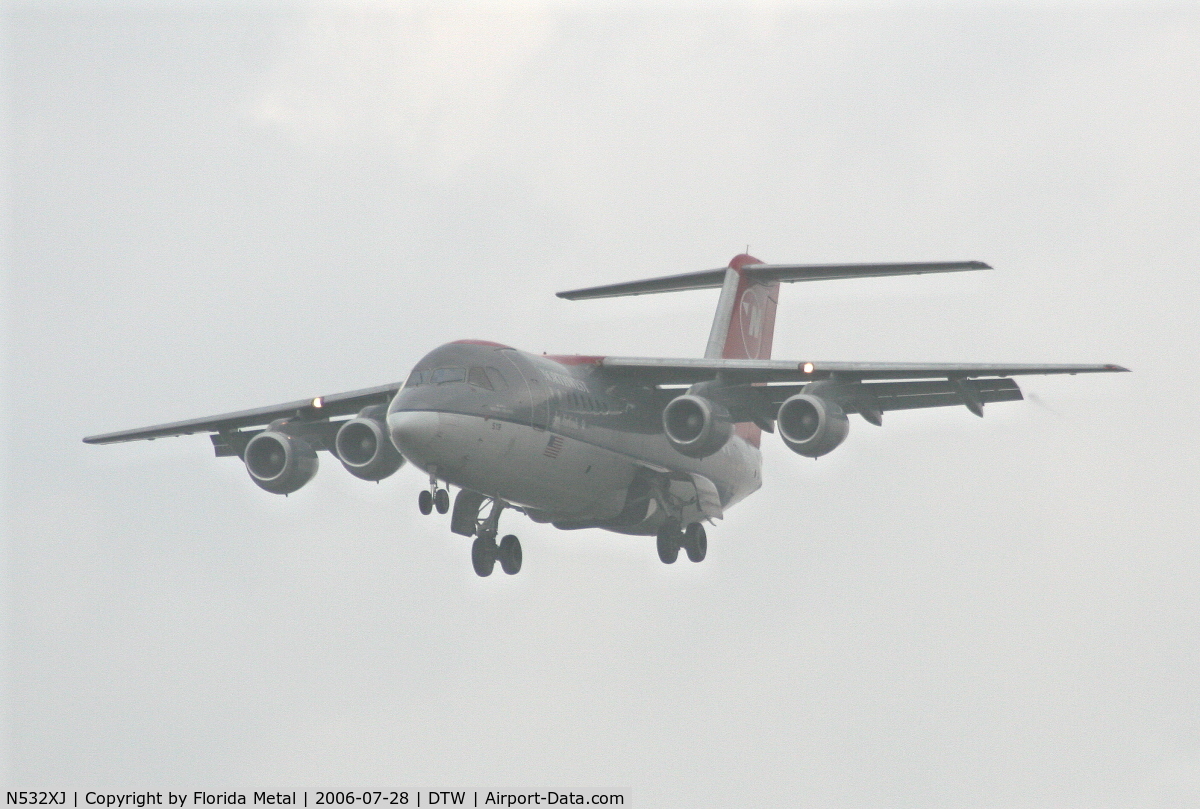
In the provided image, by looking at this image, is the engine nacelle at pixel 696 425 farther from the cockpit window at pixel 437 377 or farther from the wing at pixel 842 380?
the cockpit window at pixel 437 377

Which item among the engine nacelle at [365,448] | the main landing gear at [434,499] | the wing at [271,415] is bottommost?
the main landing gear at [434,499]

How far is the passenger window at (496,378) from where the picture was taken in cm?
2524

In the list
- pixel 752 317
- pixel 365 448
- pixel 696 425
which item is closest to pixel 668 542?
pixel 696 425

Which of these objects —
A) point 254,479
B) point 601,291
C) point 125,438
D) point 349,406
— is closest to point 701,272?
point 601,291

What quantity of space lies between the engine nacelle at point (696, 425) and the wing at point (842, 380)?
2.41ft

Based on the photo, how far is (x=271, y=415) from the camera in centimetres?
2961

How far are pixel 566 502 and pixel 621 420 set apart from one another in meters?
1.57

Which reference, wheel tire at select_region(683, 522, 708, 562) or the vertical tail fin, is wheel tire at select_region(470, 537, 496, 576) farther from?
the vertical tail fin

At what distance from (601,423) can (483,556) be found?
2934mm

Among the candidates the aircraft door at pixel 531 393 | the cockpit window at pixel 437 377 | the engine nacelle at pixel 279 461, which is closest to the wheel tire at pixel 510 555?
the aircraft door at pixel 531 393

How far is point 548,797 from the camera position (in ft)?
89.6

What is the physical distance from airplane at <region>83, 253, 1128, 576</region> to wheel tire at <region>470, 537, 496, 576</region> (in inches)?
0.9

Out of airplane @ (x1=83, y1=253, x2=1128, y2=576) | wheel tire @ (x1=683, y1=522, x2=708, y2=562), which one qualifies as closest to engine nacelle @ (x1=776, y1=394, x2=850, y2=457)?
airplane @ (x1=83, y1=253, x2=1128, y2=576)

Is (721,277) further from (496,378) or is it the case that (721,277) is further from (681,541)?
(496,378)
